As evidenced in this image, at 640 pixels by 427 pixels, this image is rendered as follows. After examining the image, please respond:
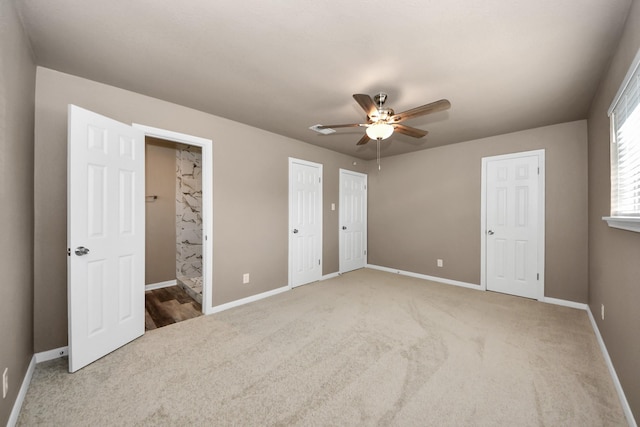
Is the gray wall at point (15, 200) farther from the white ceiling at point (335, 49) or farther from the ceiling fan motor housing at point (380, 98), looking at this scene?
the ceiling fan motor housing at point (380, 98)

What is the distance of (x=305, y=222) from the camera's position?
173 inches

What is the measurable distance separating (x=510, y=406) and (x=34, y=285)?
12.0ft

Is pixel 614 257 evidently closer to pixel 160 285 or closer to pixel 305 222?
pixel 305 222

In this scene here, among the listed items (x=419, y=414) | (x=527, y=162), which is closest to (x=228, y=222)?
(x=419, y=414)

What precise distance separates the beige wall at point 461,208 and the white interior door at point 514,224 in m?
0.12

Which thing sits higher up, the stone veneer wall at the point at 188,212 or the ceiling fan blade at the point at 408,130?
the ceiling fan blade at the point at 408,130

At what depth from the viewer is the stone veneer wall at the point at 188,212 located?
448 cm

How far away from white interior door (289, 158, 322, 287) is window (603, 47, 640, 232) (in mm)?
3450

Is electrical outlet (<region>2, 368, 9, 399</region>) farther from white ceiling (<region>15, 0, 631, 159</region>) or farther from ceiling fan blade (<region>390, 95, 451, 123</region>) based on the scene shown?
ceiling fan blade (<region>390, 95, 451, 123</region>)

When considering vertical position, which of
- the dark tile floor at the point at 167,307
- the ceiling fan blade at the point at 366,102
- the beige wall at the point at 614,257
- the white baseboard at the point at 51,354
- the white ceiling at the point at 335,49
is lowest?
the dark tile floor at the point at 167,307

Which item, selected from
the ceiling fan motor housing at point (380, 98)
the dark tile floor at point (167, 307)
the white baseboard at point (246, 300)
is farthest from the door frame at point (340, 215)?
the dark tile floor at point (167, 307)

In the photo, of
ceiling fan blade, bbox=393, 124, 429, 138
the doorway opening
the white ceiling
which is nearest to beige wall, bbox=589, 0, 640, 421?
the white ceiling

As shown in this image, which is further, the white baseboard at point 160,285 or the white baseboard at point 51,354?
the white baseboard at point 160,285

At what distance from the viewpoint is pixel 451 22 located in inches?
63.5
